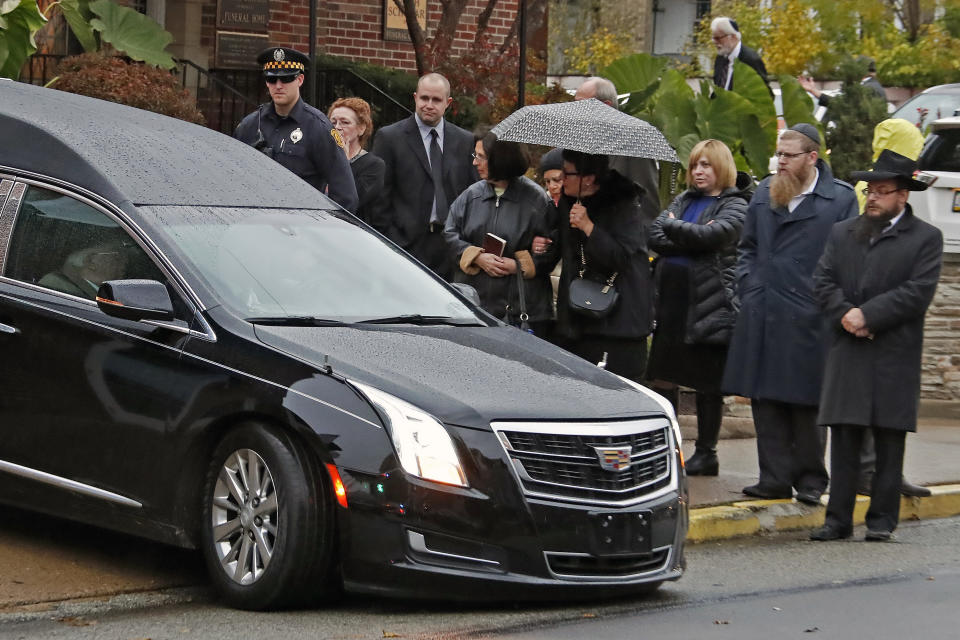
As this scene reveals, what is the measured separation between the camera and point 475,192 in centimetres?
988

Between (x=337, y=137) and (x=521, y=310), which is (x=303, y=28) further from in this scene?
(x=521, y=310)

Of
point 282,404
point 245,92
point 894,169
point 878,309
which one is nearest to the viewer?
point 282,404

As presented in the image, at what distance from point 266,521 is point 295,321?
91 cm

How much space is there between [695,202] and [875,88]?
14.7 metres

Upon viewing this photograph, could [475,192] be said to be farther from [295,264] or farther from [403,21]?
[403,21]

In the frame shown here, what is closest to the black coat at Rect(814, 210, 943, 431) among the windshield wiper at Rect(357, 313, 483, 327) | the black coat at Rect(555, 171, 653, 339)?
the black coat at Rect(555, 171, 653, 339)

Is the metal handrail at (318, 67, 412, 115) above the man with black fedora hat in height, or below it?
above

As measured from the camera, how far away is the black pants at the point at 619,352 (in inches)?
382

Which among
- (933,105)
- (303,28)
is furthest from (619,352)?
(303,28)

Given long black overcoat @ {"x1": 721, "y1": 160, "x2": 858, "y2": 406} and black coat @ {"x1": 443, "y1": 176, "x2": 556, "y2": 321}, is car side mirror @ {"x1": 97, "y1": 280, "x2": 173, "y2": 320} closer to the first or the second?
black coat @ {"x1": 443, "y1": 176, "x2": 556, "y2": 321}

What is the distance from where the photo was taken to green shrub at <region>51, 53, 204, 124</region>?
14500 mm

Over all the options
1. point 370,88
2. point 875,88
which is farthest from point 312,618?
point 875,88

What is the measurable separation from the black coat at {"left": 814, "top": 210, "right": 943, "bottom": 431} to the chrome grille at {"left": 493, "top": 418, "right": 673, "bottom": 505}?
7.25ft

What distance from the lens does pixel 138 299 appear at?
6.92 meters
